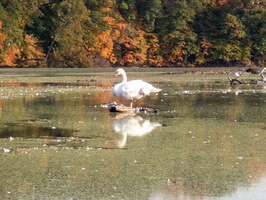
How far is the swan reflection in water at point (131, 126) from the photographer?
8.74 meters

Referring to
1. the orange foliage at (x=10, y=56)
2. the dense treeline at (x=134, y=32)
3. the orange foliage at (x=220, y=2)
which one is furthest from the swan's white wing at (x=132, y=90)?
the orange foliage at (x=220, y=2)

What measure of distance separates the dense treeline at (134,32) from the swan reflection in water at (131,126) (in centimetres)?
2907

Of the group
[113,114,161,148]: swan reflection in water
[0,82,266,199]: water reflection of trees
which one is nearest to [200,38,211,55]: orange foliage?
[0,82,266,199]: water reflection of trees

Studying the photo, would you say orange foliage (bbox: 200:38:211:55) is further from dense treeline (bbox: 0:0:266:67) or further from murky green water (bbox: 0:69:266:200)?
murky green water (bbox: 0:69:266:200)

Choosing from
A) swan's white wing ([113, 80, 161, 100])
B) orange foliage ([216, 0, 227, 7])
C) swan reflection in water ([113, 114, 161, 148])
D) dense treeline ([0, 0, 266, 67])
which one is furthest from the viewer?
orange foliage ([216, 0, 227, 7])

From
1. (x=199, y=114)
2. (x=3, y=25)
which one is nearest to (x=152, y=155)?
(x=199, y=114)

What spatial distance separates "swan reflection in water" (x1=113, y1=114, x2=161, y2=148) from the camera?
28.7 ft

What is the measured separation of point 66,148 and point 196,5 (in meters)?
43.7

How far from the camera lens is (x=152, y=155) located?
706cm

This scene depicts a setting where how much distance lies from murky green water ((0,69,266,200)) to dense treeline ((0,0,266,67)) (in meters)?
28.6

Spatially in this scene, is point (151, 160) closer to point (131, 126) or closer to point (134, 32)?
point (131, 126)

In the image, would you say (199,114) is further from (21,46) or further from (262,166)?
(21,46)

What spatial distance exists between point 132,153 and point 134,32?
1568 inches

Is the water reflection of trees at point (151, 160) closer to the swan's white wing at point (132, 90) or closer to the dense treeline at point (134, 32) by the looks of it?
the swan's white wing at point (132, 90)
